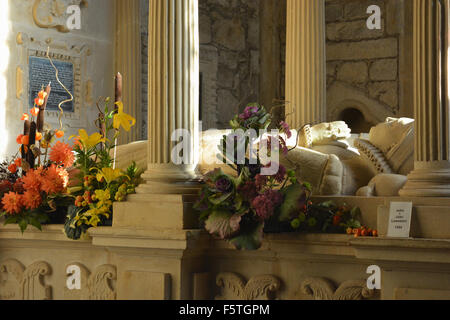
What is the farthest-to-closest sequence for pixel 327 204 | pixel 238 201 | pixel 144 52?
1. pixel 144 52
2. pixel 327 204
3. pixel 238 201

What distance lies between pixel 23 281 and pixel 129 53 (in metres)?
5.08

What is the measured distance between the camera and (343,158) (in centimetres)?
493

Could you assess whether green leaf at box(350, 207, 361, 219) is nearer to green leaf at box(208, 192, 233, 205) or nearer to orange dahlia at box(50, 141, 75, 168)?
green leaf at box(208, 192, 233, 205)

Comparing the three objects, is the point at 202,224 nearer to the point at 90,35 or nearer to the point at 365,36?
the point at 90,35

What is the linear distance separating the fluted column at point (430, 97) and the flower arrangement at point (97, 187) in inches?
64.9

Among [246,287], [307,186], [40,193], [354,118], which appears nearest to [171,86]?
[307,186]

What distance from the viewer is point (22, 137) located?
4707mm

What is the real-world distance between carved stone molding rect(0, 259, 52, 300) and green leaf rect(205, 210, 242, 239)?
1424mm

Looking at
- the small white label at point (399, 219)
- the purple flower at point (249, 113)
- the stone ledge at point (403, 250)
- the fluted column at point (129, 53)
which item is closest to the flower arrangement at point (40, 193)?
the purple flower at point (249, 113)

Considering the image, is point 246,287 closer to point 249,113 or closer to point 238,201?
point 238,201

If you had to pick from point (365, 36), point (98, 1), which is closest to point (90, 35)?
point (98, 1)

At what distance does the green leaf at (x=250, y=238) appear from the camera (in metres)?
3.64

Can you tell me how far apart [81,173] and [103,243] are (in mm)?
577

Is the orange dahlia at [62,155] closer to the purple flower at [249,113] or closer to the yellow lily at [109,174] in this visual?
the yellow lily at [109,174]
